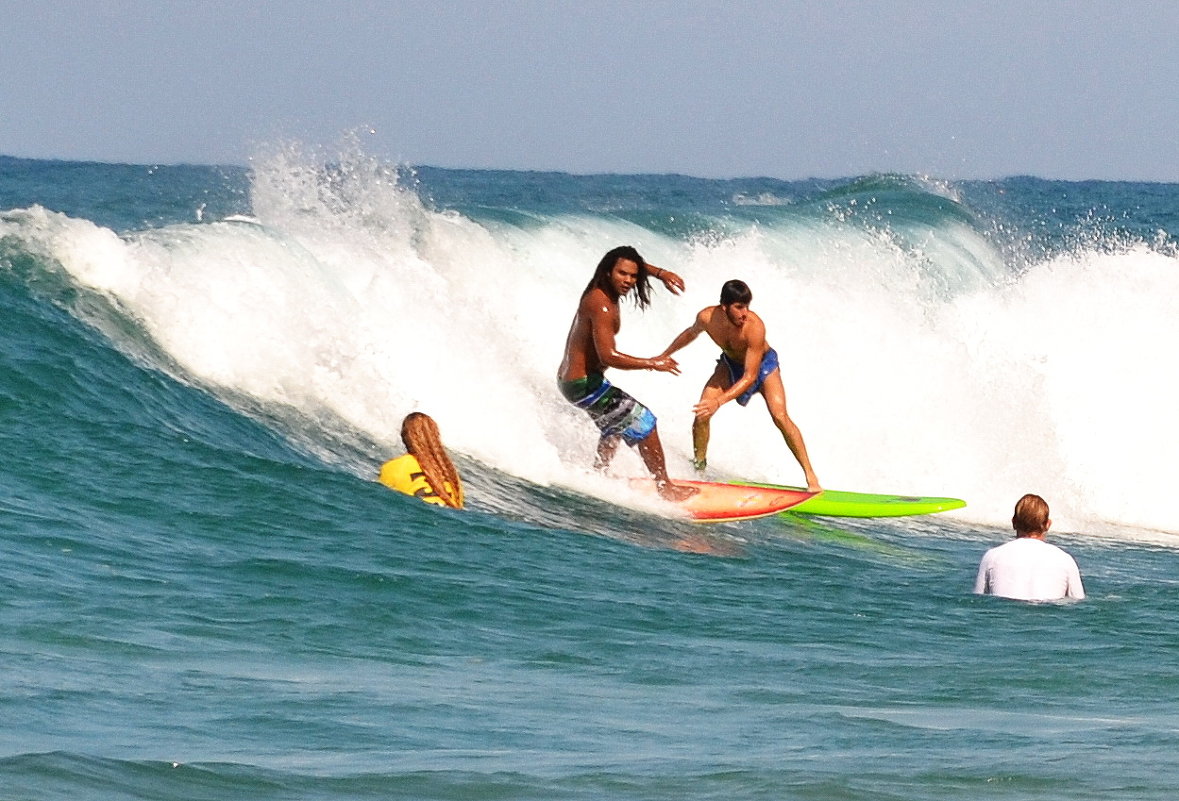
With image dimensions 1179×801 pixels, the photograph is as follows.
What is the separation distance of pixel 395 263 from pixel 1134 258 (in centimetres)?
1016

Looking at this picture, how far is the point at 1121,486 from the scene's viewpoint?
14.6 m

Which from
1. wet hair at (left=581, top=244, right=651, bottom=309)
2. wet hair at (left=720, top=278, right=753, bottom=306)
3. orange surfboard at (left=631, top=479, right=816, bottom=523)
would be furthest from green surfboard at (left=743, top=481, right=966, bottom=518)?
wet hair at (left=581, top=244, right=651, bottom=309)

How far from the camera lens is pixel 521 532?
9039 millimetres

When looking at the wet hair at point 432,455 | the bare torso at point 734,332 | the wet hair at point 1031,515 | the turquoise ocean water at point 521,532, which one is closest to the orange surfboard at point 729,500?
the turquoise ocean water at point 521,532

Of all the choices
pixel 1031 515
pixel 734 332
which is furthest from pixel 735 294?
pixel 1031 515

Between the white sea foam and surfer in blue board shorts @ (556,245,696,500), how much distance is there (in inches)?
15.4

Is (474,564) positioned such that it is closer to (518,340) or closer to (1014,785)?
(1014,785)

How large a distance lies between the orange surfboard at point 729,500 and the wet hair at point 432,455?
1.66 meters

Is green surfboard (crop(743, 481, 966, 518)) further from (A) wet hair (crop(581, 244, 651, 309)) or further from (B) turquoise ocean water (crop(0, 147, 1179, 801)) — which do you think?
(A) wet hair (crop(581, 244, 651, 309))

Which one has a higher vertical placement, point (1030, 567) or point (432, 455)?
point (432, 455)

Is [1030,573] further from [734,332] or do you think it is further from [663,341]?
[663,341]

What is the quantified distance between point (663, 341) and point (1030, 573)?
26.1 feet

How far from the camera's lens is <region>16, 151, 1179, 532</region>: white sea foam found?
37.8ft

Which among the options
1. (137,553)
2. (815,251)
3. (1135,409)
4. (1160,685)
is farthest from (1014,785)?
(815,251)
